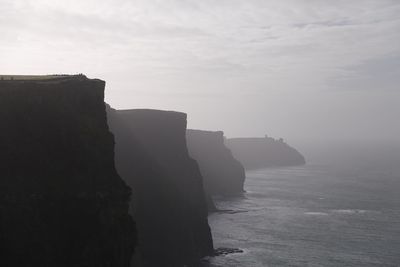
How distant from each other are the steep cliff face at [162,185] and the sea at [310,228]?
6.72 metres

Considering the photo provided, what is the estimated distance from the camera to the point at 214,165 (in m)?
189

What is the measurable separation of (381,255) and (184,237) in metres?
36.8

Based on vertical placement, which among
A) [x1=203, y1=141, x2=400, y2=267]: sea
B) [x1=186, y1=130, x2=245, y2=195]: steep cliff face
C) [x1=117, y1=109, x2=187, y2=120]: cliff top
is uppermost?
[x1=117, y1=109, x2=187, y2=120]: cliff top

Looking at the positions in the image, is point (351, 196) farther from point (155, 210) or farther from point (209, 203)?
point (155, 210)

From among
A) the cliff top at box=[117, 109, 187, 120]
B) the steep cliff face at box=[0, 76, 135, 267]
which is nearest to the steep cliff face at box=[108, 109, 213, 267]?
the cliff top at box=[117, 109, 187, 120]

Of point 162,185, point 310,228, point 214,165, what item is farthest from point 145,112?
point 214,165

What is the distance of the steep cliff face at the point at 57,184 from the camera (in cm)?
4088

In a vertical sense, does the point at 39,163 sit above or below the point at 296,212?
above

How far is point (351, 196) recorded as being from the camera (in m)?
166

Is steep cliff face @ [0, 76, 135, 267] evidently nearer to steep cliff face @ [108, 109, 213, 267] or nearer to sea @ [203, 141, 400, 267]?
steep cliff face @ [108, 109, 213, 267]

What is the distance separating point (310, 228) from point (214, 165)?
75.7 m

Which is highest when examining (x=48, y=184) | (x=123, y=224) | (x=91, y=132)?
(x=91, y=132)

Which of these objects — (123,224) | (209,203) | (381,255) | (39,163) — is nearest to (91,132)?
(39,163)

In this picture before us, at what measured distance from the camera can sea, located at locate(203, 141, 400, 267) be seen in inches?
3565
